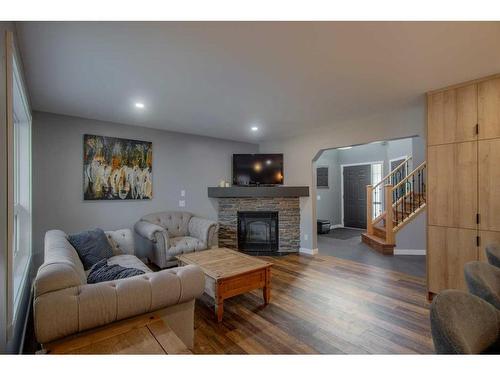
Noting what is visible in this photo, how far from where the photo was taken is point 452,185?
2662 mm

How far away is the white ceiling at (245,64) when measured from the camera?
64.2 inches

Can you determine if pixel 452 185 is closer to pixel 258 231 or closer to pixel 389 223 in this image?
pixel 389 223

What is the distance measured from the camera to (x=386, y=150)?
7.18 m

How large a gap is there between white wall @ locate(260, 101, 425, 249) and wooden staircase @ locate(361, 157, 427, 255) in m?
1.54

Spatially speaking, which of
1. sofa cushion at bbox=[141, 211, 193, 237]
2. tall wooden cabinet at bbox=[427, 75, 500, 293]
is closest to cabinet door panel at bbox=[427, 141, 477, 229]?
tall wooden cabinet at bbox=[427, 75, 500, 293]

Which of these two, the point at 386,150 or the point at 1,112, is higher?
the point at 386,150

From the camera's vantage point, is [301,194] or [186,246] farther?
[301,194]

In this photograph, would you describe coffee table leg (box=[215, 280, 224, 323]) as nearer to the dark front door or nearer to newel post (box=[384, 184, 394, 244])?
newel post (box=[384, 184, 394, 244])

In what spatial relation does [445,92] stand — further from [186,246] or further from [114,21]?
[186,246]

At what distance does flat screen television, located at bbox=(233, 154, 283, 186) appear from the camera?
202 inches

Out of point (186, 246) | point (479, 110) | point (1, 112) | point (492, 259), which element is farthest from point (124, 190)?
point (479, 110)
